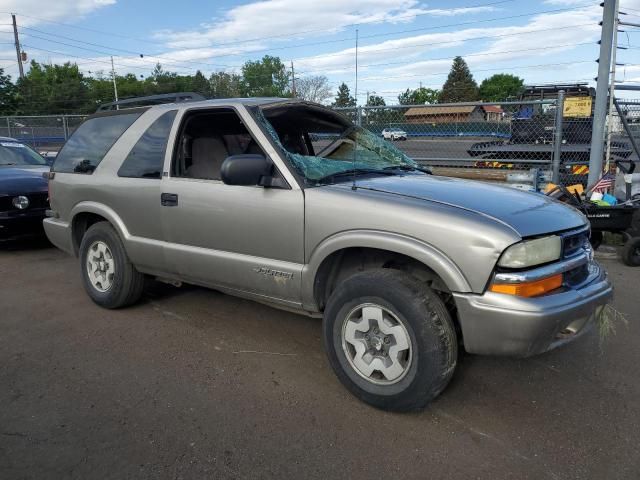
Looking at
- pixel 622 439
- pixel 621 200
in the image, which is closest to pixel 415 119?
pixel 621 200

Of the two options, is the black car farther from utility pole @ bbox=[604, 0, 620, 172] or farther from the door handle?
utility pole @ bbox=[604, 0, 620, 172]

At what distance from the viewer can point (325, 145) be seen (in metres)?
4.41

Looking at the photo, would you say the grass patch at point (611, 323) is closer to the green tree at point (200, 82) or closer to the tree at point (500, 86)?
the green tree at point (200, 82)

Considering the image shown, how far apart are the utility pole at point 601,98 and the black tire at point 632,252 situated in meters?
1.78

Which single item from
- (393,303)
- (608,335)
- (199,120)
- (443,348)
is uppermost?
(199,120)

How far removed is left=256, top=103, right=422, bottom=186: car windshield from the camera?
3.58 metres

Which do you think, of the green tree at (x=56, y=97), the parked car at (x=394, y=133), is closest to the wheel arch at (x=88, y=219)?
the parked car at (x=394, y=133)

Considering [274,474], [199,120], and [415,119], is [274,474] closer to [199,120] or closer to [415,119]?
[199,120]

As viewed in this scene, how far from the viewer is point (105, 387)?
331cm

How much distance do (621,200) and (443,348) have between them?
5.29 metres

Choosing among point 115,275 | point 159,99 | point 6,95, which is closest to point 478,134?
point 159,99

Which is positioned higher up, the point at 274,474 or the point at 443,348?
the point at 443,348

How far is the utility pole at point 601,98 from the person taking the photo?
7594 mm

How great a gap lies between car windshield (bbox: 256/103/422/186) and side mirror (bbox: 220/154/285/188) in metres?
0.18
